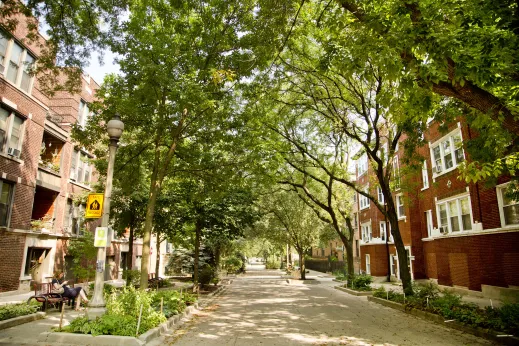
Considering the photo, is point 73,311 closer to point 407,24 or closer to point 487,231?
point 407,24

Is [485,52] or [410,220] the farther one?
[410,220]

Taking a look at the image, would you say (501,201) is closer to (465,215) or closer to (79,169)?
(465,215)

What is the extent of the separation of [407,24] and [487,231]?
552 inches

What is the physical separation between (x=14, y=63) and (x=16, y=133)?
3425mm

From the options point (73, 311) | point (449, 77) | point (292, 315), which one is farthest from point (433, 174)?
point (73, 311)

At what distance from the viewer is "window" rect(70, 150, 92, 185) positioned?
24084 mm

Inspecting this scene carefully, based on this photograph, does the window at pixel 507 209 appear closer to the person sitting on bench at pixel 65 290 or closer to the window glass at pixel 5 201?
the person sitting on bench at pixel 65 290

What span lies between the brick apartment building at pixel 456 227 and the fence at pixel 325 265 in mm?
17090

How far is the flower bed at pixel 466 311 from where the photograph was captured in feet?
30.3

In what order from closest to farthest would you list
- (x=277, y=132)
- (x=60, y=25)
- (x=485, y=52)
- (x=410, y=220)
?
(x=485, y=52)
(x=60, y=25)
(x=277, y=132)
(x=410, y=220)

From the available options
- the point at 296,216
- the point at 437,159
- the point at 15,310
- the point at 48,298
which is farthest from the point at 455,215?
the point at 15,310

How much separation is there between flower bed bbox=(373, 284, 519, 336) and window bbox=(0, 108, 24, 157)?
1919 centimetres

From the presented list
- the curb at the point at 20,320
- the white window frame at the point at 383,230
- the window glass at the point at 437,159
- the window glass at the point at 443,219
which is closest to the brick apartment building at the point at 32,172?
the curb at the point at 20,320

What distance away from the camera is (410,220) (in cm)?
2608
